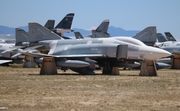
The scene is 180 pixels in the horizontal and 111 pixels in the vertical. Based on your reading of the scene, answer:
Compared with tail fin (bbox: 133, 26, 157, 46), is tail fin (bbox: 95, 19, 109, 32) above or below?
above

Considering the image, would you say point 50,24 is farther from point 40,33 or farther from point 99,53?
point 99,53

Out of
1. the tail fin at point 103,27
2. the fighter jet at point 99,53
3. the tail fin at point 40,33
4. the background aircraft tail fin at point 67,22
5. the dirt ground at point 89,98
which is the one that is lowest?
the dirt ground at point 89,98

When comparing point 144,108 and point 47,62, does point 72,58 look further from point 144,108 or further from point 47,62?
point 144,108

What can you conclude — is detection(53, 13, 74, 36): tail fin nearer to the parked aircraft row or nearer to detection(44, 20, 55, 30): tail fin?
detection(44, 20, 55, 30): tail fin

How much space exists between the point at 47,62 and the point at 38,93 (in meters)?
11.9

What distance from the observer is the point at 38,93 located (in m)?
15.3

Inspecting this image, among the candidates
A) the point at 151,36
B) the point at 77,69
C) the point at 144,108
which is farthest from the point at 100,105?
the point at 151,36

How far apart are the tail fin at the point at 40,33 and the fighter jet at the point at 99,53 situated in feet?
6.54

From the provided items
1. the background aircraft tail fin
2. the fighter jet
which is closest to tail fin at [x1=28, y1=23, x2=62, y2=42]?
the fighter jet

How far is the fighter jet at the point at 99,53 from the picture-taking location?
2652 cm

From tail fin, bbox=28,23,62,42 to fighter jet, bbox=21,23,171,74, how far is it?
6.54 ft

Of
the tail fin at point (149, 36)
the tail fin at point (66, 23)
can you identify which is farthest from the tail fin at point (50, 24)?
the tail fin at point (149, 36)

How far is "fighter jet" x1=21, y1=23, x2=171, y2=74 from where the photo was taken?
26.5 metres

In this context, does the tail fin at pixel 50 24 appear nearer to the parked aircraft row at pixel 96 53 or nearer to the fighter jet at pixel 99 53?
the parked aircraft row at pixel 96 53
